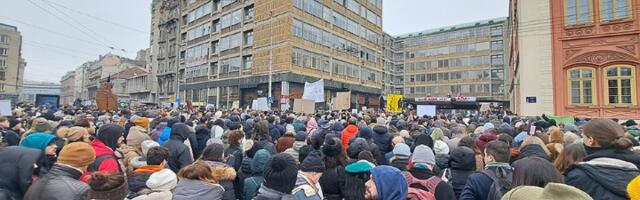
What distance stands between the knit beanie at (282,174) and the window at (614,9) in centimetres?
2352

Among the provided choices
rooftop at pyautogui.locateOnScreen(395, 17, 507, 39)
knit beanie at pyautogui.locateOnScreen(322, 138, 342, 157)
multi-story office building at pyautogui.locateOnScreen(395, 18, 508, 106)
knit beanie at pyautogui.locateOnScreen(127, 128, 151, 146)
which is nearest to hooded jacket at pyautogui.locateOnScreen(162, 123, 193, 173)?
knit beanie at pyautogui.locateOnScreen(127, 128, 151, 146)

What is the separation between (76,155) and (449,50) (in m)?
80.7

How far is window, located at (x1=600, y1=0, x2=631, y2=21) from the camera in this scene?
19.2 m

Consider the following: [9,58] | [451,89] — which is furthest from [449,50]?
[9,58]

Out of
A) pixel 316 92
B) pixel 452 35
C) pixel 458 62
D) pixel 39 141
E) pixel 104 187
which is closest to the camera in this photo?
pixel 104 187

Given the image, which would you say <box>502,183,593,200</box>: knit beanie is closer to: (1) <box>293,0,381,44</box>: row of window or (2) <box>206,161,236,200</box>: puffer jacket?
(2) <box>206,161,236,200</box>: puffer jacket

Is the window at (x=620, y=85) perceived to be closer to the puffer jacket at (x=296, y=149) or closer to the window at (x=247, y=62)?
the puffer jacket at (x=296, y=149)

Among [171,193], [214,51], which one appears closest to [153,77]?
[214,51]

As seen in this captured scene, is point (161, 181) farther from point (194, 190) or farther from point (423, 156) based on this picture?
point (423, 156)

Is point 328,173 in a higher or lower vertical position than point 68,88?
lower

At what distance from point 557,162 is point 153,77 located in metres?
73.4

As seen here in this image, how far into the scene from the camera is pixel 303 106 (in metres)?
16.9

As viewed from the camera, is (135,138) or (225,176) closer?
(225,176)

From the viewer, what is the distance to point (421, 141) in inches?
223
